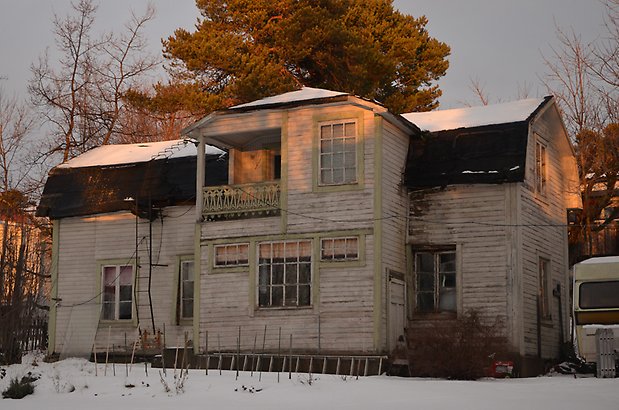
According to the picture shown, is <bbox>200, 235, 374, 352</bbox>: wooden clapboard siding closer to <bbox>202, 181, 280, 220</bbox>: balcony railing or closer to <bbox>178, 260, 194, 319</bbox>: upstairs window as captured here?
<bbox>202, 181, 280, 220</bbox>: balcony railing

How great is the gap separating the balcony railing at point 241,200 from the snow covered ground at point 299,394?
5.69 m

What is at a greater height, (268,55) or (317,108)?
(268,55)

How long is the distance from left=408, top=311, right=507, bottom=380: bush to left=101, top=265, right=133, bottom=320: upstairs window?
30.6 feet

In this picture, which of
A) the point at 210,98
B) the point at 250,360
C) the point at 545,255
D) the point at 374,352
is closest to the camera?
the point at 374,352

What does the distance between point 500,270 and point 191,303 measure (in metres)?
8.92

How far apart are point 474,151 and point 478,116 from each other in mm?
1948

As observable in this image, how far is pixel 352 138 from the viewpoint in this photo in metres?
23.5

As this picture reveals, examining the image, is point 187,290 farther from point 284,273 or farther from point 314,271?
point 314,271

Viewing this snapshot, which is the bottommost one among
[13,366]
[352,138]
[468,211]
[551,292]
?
[13,366]

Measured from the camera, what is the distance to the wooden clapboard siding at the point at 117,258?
27453 millimetres

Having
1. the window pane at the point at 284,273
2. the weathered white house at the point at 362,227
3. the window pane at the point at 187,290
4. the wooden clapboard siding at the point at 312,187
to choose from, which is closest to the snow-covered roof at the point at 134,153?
the weathered white house at the point at 362,227

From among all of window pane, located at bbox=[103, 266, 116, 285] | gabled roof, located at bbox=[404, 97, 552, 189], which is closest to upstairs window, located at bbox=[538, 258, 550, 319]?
gabled roof, located at bbox=[404, 97, 552, 189]

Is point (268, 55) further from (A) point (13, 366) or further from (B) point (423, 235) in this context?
(A) point (13, 366)

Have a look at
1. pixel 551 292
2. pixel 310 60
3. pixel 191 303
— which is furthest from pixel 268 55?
pixel 551 292
